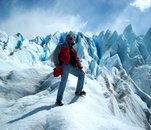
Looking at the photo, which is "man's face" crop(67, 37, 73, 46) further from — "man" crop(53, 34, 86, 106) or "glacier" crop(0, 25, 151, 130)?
"glacier" crop(0, 25, 151, 130)

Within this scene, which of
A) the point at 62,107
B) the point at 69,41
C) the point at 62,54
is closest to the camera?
the point at 62,107

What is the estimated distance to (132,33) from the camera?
58000 mm

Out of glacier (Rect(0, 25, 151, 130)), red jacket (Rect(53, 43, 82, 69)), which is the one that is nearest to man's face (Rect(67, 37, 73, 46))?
red jacket (Rect(53, 43, 82, 69))

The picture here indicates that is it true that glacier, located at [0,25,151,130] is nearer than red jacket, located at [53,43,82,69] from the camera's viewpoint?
Yes

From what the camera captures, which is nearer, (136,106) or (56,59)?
(56,59)

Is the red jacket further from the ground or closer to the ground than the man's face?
closer to the ground

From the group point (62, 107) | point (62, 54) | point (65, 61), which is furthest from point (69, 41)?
point (62, 107)

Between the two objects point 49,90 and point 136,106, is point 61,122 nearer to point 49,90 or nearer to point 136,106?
point 49,90

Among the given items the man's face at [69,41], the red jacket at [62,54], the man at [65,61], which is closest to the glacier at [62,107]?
the man at [65,61]

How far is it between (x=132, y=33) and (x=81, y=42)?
12882mm

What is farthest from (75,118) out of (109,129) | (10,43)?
(10,43)

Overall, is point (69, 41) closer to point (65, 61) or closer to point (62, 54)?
point (62, 54)

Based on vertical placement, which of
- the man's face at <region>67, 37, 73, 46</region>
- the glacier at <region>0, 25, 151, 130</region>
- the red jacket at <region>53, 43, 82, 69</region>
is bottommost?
the glacier at <region>0, 25, 151, 130</region>

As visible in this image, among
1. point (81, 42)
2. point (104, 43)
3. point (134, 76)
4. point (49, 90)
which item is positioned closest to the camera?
point (49, 90)
